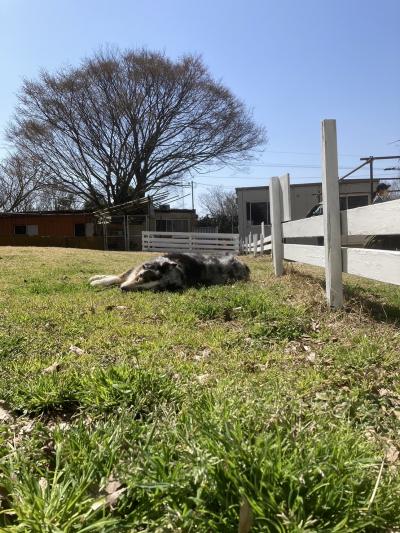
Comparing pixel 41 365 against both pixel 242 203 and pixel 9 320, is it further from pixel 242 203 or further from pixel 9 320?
pixel 242 203

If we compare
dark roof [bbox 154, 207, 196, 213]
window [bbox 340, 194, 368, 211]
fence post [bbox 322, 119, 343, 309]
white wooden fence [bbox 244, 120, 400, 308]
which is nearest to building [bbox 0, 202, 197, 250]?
dark roof [bbox 154, 207, 196, 213]

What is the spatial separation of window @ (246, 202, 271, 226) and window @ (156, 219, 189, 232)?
12.6 metres

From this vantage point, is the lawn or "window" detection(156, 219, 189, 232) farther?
"window" detection(156, 219, 189, 232)

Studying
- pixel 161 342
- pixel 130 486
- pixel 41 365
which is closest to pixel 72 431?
pixel 130 486

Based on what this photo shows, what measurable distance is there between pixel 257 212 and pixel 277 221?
2630 centimetres

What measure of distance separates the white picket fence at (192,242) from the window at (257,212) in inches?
334

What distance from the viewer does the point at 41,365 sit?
298 cm

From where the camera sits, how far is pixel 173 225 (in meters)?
45.0

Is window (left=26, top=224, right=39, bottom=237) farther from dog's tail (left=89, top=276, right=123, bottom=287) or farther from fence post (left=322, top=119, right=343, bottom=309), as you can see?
fence post (left=322, top=119, right=343, bottom=309)

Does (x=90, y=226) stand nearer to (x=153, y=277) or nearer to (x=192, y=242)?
(x=192, y=242)

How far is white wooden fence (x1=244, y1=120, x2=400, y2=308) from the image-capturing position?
3732 mm

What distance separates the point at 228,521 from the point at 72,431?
803 millimetres

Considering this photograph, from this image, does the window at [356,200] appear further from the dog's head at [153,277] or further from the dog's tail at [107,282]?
the dog's tail at [107,282]

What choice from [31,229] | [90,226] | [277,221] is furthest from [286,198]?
[31,229]
